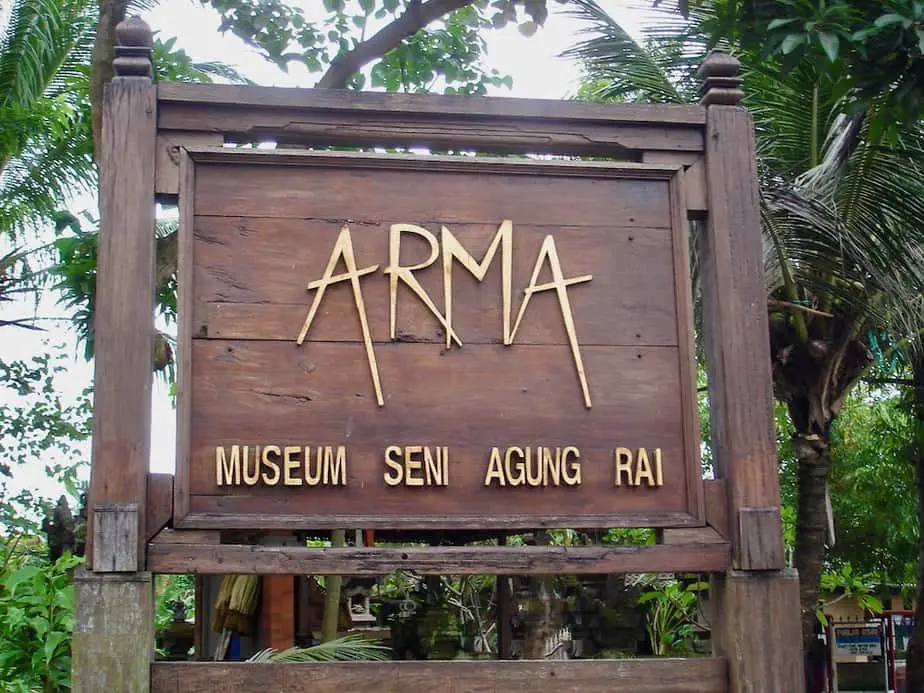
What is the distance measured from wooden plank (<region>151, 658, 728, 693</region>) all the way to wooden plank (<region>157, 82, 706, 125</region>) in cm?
181

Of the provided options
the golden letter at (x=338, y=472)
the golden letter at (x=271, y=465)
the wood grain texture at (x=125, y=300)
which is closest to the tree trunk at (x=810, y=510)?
the golden letter at (x=338, y=472)

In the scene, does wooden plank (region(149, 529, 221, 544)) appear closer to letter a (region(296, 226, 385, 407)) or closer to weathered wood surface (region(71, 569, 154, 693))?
weathered wood surface (region(71, 569, 154, 693))

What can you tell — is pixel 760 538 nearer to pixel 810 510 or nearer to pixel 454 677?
pixel 454 677

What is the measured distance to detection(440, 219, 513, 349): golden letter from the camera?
3.62 m

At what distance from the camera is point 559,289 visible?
3668 millimetres

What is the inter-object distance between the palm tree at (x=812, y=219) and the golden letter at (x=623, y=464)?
→ 375 centimetres

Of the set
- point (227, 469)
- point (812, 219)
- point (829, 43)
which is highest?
point (812, 219)

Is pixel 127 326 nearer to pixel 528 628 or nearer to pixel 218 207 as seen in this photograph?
pixel 218 207

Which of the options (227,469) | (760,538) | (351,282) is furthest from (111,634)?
(760,538)

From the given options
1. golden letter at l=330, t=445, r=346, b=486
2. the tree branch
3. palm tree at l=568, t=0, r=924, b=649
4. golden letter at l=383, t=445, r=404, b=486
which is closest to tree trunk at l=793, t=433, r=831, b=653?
palm tree at l=568, t=0, r=924, b=649

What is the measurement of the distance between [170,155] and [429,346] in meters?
1.06

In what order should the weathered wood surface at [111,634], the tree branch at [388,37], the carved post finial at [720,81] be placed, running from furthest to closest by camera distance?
the tree branch at [388,37], the carved post finial at [720,81], the weathered wood surface at [111,634]

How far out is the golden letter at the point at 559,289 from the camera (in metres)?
3.62

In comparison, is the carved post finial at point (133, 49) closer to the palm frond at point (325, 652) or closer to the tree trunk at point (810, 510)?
the palm frond at point (325, 652)
